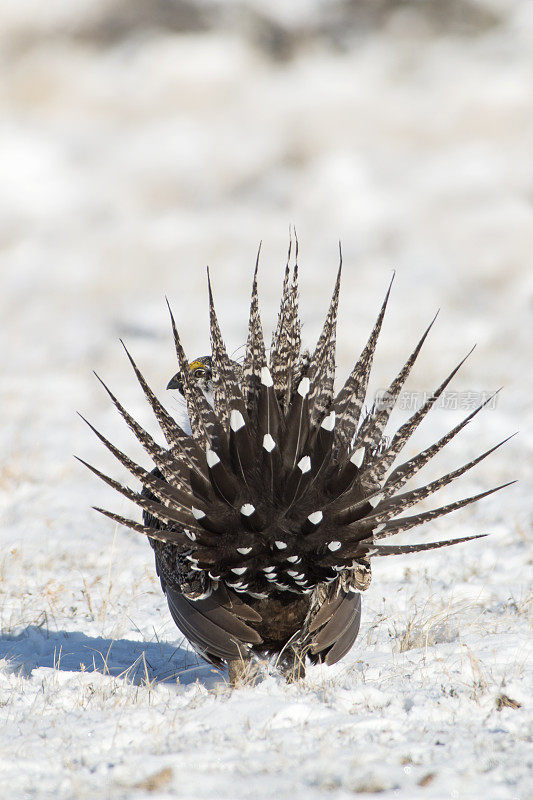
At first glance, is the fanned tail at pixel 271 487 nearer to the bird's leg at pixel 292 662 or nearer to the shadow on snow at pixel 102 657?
the bird's leg at pixel 292 662

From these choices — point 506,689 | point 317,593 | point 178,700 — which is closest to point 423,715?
point 506,689

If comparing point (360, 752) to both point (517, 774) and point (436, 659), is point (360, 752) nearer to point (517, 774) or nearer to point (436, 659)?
point (517, 774)

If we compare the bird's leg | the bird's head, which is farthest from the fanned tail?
the bird's head

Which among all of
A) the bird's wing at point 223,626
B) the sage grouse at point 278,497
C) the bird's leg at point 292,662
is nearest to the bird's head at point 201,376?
the sage grouse at point 278,497

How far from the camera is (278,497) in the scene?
10.2 feet

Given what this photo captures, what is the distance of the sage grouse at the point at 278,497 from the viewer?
3.10 metres

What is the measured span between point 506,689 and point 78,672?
6.57ft

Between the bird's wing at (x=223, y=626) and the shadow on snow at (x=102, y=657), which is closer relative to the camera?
the bird's wing at (x=223, y=626)

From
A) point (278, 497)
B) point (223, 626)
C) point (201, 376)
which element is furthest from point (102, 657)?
point (201, 376)

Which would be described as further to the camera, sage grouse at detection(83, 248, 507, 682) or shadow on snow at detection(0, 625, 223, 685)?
shadow on snow at detection(0, 625, 223, 685)

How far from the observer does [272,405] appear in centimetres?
320

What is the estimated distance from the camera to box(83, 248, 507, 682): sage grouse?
310cm

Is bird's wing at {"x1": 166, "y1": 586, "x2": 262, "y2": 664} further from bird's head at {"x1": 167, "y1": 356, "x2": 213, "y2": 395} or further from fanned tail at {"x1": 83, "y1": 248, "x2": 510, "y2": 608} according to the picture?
bird's head at {"x1": 167, "y1": 356, "x2": 213, "y2": 395}

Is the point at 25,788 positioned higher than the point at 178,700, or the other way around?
the point at 178,700
